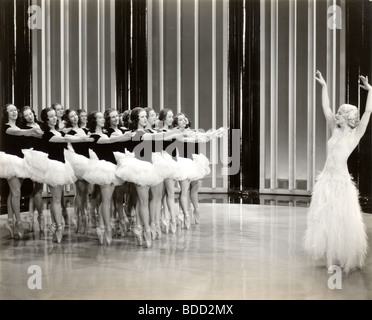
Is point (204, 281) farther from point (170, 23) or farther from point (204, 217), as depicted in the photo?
point (170, 23)

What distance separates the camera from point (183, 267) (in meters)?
4.53

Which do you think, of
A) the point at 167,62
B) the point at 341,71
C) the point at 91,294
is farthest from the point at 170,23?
the point at 91,294

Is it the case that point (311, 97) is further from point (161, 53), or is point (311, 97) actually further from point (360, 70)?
point (161, 53)

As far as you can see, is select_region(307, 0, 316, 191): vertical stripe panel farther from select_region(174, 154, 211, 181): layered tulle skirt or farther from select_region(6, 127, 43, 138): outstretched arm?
select_region(6, 127, 43, 138): outstretched arm

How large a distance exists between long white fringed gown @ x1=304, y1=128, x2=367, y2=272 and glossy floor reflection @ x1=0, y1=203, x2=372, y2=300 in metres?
0.16

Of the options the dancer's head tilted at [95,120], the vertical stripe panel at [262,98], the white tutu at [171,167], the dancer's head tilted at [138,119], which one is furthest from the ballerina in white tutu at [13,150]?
the vertical stripe panel at [262,98]

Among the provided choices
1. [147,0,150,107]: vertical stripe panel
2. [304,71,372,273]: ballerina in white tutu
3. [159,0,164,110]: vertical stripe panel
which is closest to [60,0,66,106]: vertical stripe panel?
[147,0,150,107]: vertical stripe panel

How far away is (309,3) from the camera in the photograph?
9359 mm

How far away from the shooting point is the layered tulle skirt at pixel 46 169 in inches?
211

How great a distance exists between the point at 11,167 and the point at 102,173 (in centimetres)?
91

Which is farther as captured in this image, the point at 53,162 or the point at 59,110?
the point at 59,110

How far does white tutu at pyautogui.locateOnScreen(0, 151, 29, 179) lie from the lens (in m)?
5.44

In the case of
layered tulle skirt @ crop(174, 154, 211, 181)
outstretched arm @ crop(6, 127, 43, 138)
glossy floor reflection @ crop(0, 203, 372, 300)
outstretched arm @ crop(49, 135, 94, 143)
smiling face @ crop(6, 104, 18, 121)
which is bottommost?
glossy floor reflection @ crop(0, 203, 372, 300)

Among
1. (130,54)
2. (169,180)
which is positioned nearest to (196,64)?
(130,54)
